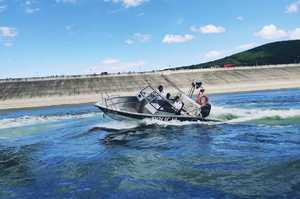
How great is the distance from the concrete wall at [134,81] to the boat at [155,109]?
56.7m

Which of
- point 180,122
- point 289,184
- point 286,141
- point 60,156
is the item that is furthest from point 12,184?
point 180,122

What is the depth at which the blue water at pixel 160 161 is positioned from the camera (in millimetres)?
13414

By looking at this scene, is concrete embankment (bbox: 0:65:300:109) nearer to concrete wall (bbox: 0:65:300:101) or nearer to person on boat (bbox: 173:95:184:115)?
concrete wall (bbox: 0:65:300:101)

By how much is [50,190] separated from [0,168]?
5053 mm

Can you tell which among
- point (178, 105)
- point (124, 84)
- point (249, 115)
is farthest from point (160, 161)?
point (124, 84)

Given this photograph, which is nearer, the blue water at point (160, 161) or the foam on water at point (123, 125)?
the blue water at point (160, 161)

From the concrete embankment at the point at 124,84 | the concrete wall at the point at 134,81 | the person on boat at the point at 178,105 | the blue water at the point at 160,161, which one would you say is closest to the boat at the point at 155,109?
the person on boat at the point at 178,105

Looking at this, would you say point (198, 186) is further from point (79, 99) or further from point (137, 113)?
point (79, 99)

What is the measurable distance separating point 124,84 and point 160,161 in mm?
77920

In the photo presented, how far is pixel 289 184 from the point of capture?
1298 centimetres

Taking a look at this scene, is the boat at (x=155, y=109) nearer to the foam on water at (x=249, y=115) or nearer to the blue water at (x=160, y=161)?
the blue water at (x=160, y=161)

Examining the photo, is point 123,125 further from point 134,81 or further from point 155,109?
point 134,81

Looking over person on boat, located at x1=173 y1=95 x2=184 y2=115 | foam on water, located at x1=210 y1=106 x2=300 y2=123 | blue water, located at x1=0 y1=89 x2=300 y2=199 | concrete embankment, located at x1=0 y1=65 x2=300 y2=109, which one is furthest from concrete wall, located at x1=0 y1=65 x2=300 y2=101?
blue water, located at x1=0 y1=89 x2=300 y2=199

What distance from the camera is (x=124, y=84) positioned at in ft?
311
